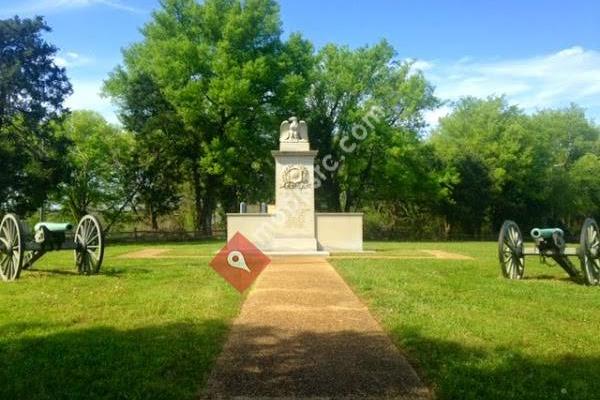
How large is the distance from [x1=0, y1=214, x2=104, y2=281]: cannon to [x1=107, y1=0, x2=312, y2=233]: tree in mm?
18159

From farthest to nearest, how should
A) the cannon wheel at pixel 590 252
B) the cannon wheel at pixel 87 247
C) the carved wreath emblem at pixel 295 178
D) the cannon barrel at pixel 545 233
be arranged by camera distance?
the carved wreath emblem at pixel 295 178 < the cannon wheel at pixel 87 247 < the cannon barrel at pixel 545 233 < the cannon wheel at pixel 590 252

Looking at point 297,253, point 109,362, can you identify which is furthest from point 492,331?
point 297,253

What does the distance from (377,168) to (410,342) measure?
97.1ft

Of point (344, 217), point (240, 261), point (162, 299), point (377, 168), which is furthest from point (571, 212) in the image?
point (162, 299)

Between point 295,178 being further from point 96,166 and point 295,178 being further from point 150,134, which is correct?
point 96,166

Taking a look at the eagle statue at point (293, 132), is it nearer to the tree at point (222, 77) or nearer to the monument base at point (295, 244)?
the monument base at point (295, 244)

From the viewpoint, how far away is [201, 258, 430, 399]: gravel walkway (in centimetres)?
424

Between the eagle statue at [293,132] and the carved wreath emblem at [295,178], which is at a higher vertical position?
the eagle statue at [293,132]

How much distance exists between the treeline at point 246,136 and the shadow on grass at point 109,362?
2076cm

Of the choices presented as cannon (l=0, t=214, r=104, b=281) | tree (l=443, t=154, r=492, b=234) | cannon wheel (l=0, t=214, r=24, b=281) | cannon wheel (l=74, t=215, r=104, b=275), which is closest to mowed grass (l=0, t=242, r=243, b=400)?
cannon wheel (l=0, t=214, r=24, b=281)

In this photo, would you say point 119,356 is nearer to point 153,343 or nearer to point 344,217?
point 153,343

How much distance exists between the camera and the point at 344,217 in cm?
1861

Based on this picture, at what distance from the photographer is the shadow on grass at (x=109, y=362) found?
4.20 m

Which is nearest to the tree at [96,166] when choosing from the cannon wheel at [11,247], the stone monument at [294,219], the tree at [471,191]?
the stone monument at [294,219]
